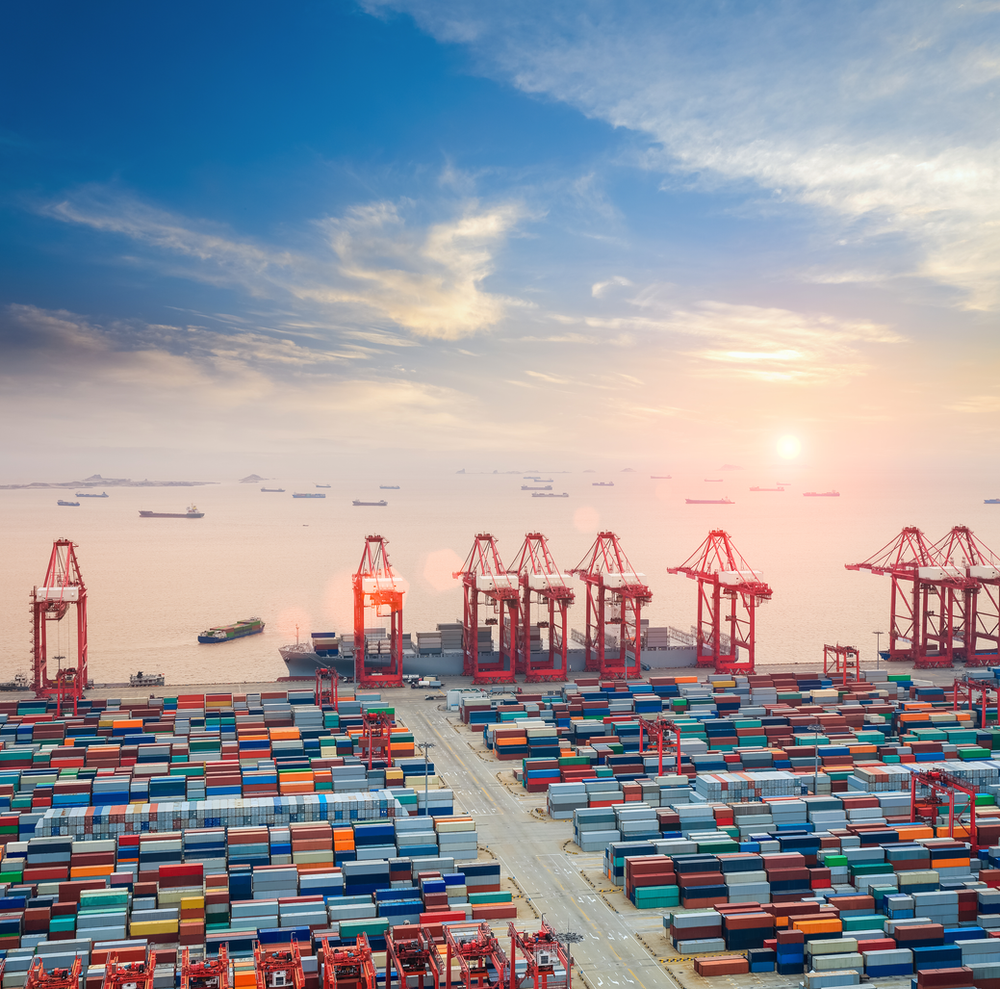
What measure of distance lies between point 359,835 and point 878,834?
21261mm

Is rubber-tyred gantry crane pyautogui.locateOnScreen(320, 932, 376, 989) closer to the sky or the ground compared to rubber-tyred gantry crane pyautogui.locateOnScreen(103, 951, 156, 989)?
closer to the ground

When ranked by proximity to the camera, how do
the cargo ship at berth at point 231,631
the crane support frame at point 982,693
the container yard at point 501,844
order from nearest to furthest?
the container yard at point 501,844 → the crane support frame at point 982,693 → the cargo ship at berth at point 231,631

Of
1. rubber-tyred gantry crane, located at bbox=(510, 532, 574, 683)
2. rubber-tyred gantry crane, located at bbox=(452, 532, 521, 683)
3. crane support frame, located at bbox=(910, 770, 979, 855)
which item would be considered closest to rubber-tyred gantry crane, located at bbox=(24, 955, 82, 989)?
crane support frame, located at bbox=(910, 770, 979, 855)

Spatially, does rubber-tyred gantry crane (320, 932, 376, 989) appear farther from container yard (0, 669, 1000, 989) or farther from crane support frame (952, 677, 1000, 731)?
crane support frame (952, 677, 1000, 731)

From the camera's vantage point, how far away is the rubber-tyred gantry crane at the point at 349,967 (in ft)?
84.5

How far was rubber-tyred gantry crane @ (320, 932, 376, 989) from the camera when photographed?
25.8 m

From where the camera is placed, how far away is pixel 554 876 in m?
36.9

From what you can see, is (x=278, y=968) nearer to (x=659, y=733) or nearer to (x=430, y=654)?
(x=659, y=733)

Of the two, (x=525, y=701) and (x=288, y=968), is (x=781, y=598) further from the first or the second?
(x=288, y=968)

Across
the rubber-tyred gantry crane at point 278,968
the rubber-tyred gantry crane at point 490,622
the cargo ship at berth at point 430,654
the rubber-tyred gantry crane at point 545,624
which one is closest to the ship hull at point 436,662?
the cargo ship at berth at point 430,654

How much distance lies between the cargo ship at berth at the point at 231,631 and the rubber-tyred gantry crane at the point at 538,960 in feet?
241

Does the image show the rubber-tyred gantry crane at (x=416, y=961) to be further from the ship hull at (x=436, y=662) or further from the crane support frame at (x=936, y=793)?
the ship hull at (x=436, y=662)

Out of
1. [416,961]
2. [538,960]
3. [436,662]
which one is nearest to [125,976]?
[416,961]

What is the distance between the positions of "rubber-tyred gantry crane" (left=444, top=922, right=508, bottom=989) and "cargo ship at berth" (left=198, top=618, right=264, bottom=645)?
2790 inches
